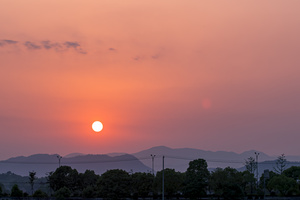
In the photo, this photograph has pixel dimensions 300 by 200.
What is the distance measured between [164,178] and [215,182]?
52.8 ft

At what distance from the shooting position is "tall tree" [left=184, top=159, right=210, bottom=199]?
112375mm

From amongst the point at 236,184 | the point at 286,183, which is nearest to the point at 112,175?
the point at 236,184

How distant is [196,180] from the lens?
11294 cm

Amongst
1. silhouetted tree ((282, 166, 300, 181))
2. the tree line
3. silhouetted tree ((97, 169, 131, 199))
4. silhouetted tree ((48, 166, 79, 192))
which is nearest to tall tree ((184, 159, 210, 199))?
the tree line

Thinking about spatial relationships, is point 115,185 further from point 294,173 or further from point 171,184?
point 294,173

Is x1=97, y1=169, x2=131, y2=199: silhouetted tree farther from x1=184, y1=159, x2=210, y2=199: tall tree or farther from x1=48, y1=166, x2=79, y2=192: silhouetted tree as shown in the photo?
x1=48, y1=166, x2=79, y2=192: silhouetted tree

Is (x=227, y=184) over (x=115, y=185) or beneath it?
over

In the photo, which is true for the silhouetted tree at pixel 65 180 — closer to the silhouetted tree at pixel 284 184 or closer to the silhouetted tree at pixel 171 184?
the silhouetted tree at pixel 171 184

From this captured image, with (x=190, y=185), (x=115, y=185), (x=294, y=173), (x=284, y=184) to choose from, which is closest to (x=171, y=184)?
(x=190, y=185)

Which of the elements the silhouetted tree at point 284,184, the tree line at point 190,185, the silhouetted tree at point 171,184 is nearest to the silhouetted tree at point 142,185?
the tree line at point 190,185

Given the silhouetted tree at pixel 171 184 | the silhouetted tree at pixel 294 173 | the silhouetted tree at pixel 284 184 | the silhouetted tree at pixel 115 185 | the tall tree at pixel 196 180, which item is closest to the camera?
the tall tree at pixel 196 180

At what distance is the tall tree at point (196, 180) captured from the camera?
4424 inches

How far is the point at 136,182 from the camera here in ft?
413

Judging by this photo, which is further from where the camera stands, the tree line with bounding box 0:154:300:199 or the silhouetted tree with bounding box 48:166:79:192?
the silhouetted tree with bounding box 48:166:79:192
